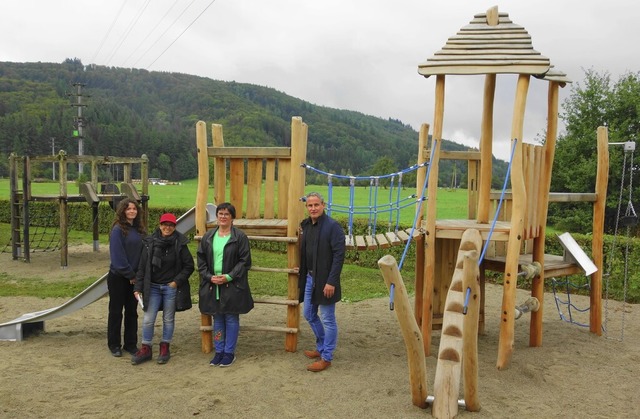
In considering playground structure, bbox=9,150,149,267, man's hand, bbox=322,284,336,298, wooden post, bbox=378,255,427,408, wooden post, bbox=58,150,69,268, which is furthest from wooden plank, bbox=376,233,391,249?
wooden post, bbox=58,150,69,268

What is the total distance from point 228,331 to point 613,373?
4.26 metres

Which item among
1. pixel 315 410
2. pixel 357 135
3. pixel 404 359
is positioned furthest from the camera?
pixel 357 135

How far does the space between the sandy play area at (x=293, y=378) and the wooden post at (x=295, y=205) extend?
47 centimetres

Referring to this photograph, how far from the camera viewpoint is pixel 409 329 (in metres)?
4.18

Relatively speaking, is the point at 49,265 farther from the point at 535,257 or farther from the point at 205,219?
the point at 535,257

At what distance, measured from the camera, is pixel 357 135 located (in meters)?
96.8

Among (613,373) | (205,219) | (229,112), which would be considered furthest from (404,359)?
(229,112)

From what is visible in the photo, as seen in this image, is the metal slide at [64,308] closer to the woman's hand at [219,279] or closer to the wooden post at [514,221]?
the woman's hand at [219,279]

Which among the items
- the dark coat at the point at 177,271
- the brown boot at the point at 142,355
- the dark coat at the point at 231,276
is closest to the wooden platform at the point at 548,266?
the dark coat at the point at 231,276

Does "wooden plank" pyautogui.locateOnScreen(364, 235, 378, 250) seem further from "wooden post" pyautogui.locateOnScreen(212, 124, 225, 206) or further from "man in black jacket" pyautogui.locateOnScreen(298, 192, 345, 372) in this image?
"wooden post" pyautogui.locateOnScreen(212, 124, 225, 206)

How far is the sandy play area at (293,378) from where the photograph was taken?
4.80 meters

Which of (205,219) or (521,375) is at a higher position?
(205,219)

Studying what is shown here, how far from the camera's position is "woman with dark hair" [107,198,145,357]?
601cm

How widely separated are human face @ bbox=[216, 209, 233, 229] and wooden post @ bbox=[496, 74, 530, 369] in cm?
303
